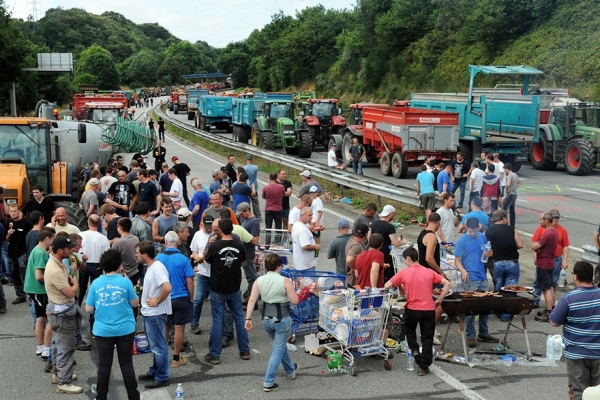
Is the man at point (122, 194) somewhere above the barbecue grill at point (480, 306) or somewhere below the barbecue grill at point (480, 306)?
above

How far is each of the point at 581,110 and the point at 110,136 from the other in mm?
16928

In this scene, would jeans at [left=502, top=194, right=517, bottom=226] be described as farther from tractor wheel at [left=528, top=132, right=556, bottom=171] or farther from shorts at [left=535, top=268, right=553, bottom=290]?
tractor wheel at [left=528, top=132, right=556, bottom=171]

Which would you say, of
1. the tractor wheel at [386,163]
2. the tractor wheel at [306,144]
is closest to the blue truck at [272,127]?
the tractor wheel at [306,144]

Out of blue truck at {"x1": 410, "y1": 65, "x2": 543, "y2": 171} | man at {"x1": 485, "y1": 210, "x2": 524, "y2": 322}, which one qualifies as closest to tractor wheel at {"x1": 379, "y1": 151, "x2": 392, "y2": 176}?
blue truck at {"x1": 410, "y1": 65, "x2": 543, "y2": 171}

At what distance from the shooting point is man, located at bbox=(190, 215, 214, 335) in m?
9.66

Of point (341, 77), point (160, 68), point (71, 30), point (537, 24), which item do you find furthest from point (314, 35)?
point (71, 30)

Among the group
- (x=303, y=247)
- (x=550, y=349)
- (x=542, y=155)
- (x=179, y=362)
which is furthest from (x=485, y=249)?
(x=542, y=155)

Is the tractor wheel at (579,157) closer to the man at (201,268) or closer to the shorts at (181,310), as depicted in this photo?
the man at (201,268)

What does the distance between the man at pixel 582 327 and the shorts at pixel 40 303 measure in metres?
5.83

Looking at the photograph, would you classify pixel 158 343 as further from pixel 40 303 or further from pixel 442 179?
pixel 442 179

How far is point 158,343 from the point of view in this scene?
8156 millimetres

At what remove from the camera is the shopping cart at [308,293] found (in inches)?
371

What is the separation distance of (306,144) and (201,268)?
21394 millimetres

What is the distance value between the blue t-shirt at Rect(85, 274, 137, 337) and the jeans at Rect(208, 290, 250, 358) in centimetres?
166
